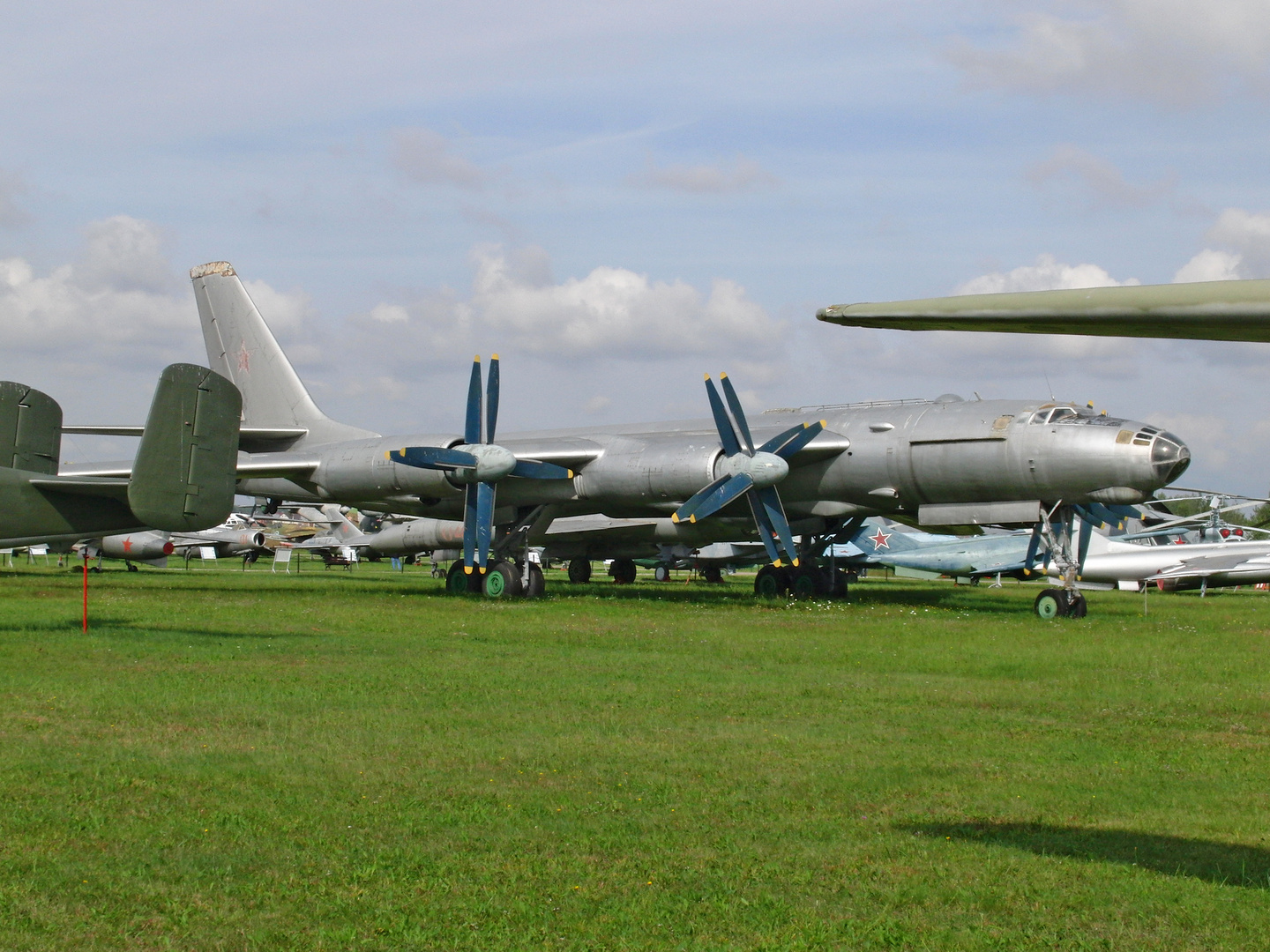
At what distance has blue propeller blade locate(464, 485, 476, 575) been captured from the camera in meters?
22.3

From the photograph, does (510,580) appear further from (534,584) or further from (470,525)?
(470,525)

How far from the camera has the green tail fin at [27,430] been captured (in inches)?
585

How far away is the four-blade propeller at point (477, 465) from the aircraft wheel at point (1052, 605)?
9160 mm

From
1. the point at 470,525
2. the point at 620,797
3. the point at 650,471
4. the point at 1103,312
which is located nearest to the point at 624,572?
the point at 470,525

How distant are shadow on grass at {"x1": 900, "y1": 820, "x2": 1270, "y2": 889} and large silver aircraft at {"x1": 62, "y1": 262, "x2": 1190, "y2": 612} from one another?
13.6m

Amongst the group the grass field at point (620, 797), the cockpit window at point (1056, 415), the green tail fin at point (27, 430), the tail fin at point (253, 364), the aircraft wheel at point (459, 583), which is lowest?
the grass field at point (620, 797)

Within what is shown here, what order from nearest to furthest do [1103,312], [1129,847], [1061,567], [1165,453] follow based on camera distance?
1. [1103,312]
2. [1129,847]
3. [1165,453]
4. [1061,567]

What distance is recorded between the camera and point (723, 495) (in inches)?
824

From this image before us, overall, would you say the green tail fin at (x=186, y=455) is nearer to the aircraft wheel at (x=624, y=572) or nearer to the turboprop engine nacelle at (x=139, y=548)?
the aircraft wheel at (x=624, y=572)

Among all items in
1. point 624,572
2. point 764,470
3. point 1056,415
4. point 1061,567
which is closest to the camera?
point 1056,415

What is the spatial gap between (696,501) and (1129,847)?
1560 centimetres

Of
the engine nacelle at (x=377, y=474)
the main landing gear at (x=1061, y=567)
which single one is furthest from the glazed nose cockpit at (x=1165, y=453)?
the engine nacelle at (x=377, y=474)

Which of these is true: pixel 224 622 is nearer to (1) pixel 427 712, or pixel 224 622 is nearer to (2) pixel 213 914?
(1) pixel 427 712

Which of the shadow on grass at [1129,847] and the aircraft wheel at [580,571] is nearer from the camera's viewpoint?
the shadow on grass at [1129,847]
